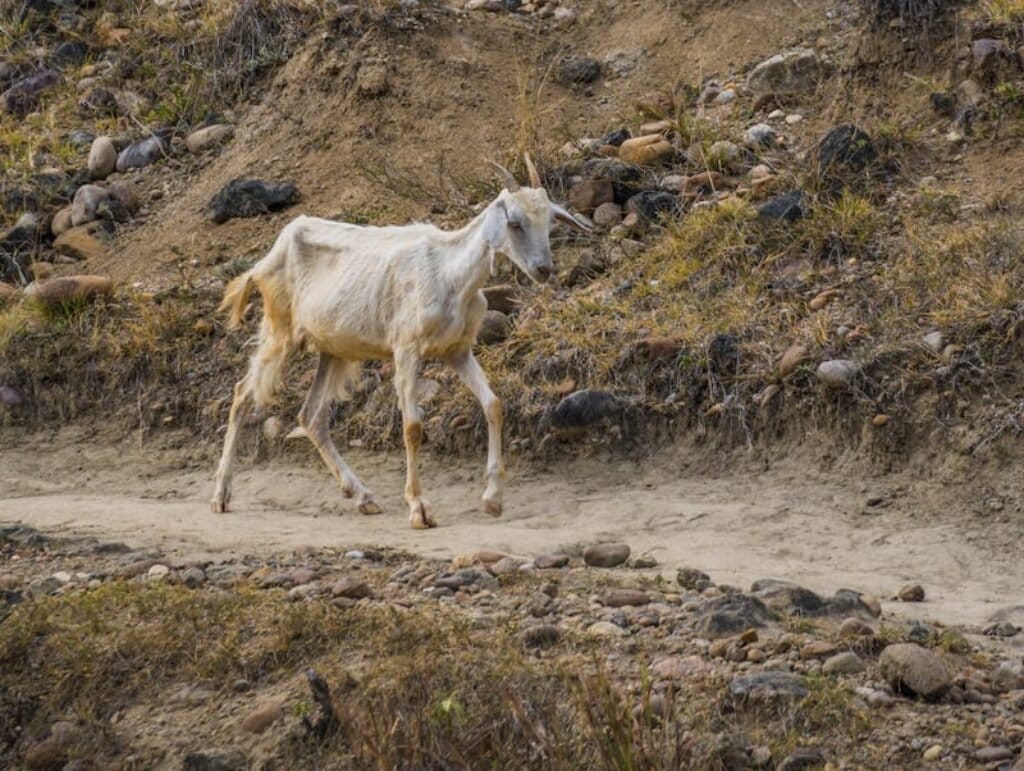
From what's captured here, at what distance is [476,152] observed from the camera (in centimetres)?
1330

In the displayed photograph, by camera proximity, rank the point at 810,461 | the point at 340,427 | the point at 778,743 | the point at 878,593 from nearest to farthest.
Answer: the point at 778,743 → the point at 878,593 → the point at 810,461 → the point at 340,427

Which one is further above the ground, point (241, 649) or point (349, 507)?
point (241, 649)

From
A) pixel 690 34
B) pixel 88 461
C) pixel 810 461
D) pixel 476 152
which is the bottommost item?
pixel 88 461

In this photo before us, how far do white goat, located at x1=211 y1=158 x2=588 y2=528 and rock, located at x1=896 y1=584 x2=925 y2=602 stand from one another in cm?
270

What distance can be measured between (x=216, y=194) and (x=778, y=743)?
9.24 meters

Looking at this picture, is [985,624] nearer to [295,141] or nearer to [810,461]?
[810,461]

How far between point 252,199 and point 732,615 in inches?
311

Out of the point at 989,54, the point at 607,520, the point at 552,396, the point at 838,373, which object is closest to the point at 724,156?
the point at 989,54

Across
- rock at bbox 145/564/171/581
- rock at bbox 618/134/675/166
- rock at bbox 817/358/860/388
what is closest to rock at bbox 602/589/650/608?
rock at bbox 145/564/171/581

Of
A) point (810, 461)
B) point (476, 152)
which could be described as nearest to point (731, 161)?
point (476, 152)

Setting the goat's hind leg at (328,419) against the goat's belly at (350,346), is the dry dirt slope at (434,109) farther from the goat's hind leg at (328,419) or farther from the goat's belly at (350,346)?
the goat's belly at (350,346)

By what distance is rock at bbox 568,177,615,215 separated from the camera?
1212 cm

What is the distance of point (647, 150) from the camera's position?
40.6 feet

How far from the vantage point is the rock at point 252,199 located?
1337 cm
